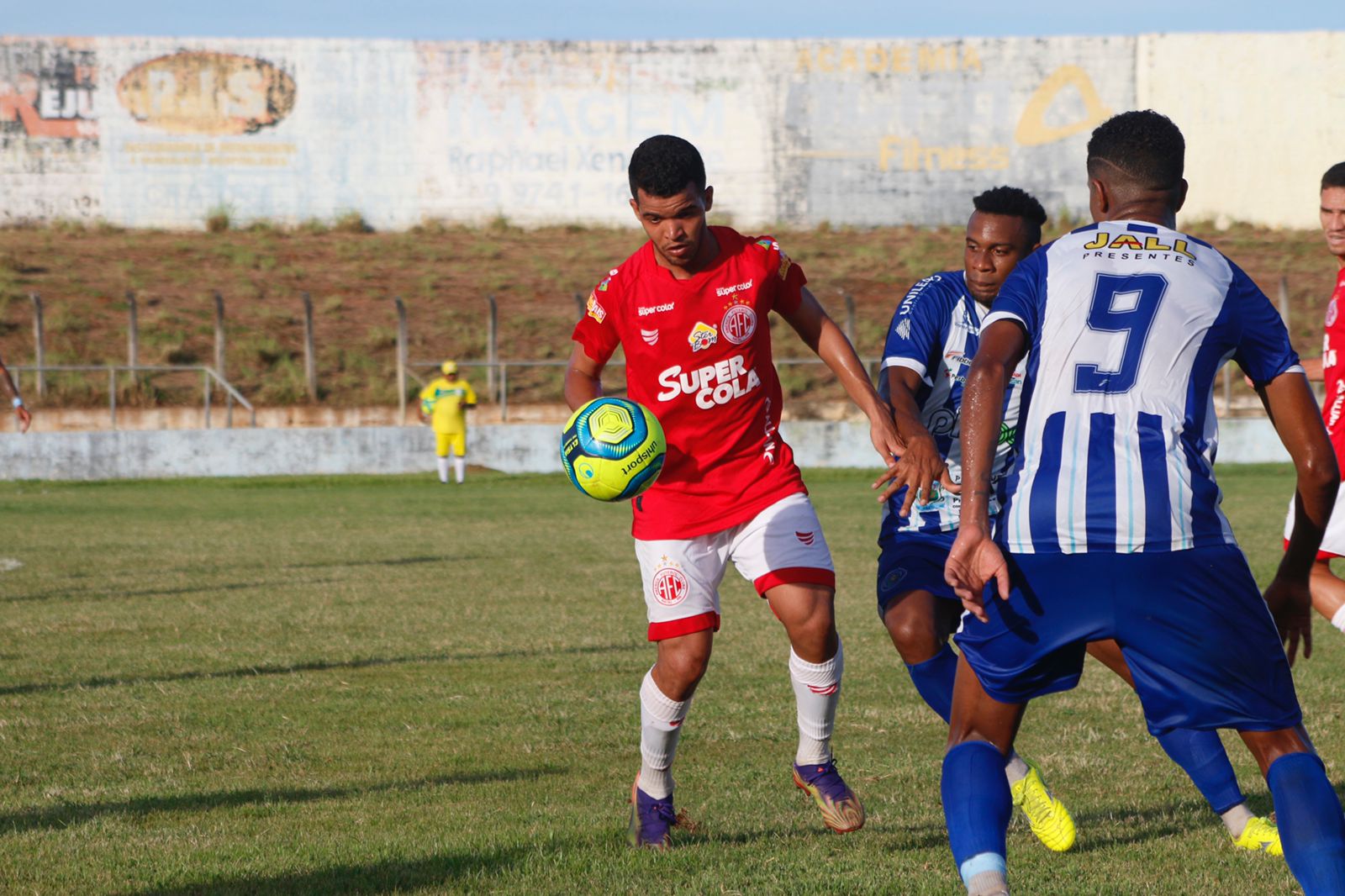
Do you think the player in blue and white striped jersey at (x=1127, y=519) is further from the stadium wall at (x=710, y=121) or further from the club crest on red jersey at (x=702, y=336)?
the stadium wall at (x=710, y=121)

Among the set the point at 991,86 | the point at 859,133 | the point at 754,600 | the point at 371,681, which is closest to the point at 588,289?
the point at 859,133

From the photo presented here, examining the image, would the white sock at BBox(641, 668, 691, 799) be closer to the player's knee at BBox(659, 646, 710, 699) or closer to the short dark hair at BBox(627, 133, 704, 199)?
the player's knee at BBox(659, 646, 710, 699)

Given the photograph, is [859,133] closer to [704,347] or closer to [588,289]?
[588,289]

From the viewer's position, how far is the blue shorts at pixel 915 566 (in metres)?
5.22

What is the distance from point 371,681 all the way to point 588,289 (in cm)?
3346

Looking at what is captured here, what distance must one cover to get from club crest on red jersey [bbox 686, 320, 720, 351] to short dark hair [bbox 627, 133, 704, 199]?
435 mm

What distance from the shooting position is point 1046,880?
4316mm

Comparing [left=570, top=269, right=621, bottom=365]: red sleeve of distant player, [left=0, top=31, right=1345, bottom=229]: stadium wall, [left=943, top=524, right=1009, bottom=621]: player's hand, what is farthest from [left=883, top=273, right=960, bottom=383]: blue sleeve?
[left=0, top=31, right=1345, bottom=229]: stadium wall

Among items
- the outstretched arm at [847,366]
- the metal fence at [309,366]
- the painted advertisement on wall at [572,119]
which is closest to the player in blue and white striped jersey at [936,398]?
the outstretched arm at [847,366]

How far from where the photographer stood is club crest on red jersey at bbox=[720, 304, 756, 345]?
16.4ft

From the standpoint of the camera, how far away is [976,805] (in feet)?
10.9

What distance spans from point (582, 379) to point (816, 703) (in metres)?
1.37

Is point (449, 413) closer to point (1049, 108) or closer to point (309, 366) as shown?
point (309, 366)

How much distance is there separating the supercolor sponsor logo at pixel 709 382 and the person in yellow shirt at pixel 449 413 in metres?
21.9
